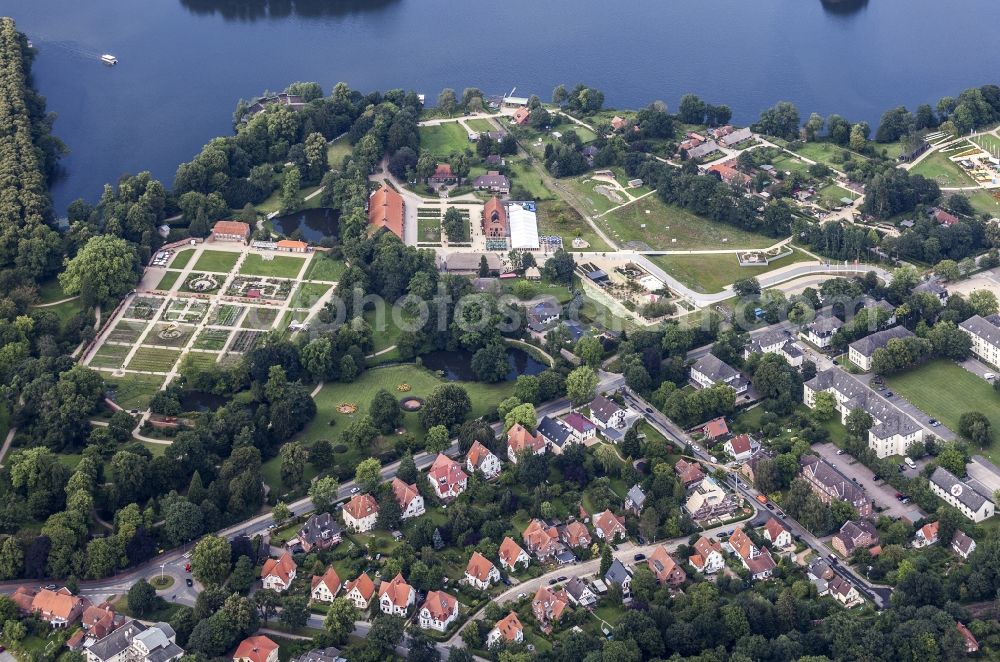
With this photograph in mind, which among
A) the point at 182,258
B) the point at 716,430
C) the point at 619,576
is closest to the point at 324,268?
the point at 182,258

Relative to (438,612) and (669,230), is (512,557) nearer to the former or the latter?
(438,612)

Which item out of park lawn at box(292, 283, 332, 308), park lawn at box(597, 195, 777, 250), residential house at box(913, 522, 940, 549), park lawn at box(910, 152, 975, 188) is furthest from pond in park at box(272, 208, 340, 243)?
residential house at box(913, 522, 940, 549)

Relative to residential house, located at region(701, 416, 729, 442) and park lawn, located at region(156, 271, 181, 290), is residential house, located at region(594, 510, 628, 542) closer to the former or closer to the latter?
residential house, located at region(701, 416, 729, 442)

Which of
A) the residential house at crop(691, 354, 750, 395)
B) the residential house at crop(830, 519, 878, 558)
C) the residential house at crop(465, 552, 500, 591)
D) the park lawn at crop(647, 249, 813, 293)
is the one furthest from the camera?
the park lawn at crop(647, 249, 813, 293)

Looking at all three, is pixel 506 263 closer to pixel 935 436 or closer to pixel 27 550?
pixel 935 436

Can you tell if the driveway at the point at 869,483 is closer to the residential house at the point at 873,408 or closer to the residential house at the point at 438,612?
the residential house at the point at 873,408

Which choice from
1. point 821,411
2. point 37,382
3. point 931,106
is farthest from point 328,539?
point 931,106
